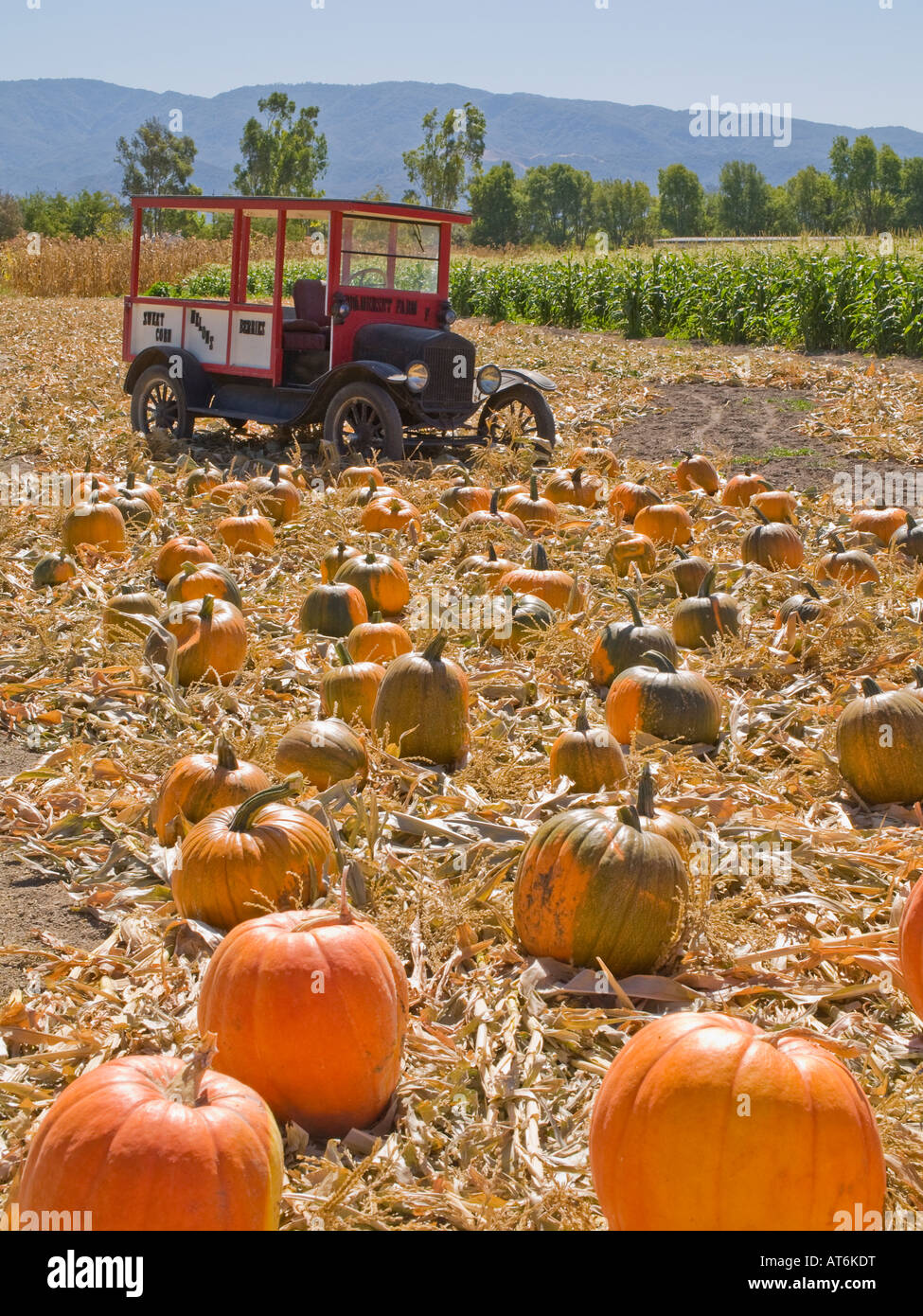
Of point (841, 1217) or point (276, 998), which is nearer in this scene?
point (841, 1217)

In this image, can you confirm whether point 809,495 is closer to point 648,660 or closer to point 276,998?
point 648,660

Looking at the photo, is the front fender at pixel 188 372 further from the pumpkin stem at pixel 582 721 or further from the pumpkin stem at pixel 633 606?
the pumpkin stem at pixel 582 721

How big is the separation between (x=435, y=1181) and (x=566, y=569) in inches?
214

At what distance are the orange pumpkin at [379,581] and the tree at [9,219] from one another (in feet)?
229

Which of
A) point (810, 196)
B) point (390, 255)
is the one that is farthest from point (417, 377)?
point (810, 196)

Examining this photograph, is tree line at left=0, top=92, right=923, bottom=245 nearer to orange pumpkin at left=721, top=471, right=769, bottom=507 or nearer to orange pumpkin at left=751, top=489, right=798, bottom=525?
orange pumpkin at left=721, top=471, right=769, bottom=507

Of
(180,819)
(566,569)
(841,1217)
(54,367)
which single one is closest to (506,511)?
(566,569)

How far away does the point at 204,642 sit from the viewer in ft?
17.7

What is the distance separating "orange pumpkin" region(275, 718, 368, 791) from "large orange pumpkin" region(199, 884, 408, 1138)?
4.99 ft

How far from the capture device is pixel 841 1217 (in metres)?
2.08

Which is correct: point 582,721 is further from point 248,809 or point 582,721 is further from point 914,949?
point 914,949

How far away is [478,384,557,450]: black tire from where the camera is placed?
11.8 metres

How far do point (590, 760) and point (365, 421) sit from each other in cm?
725
